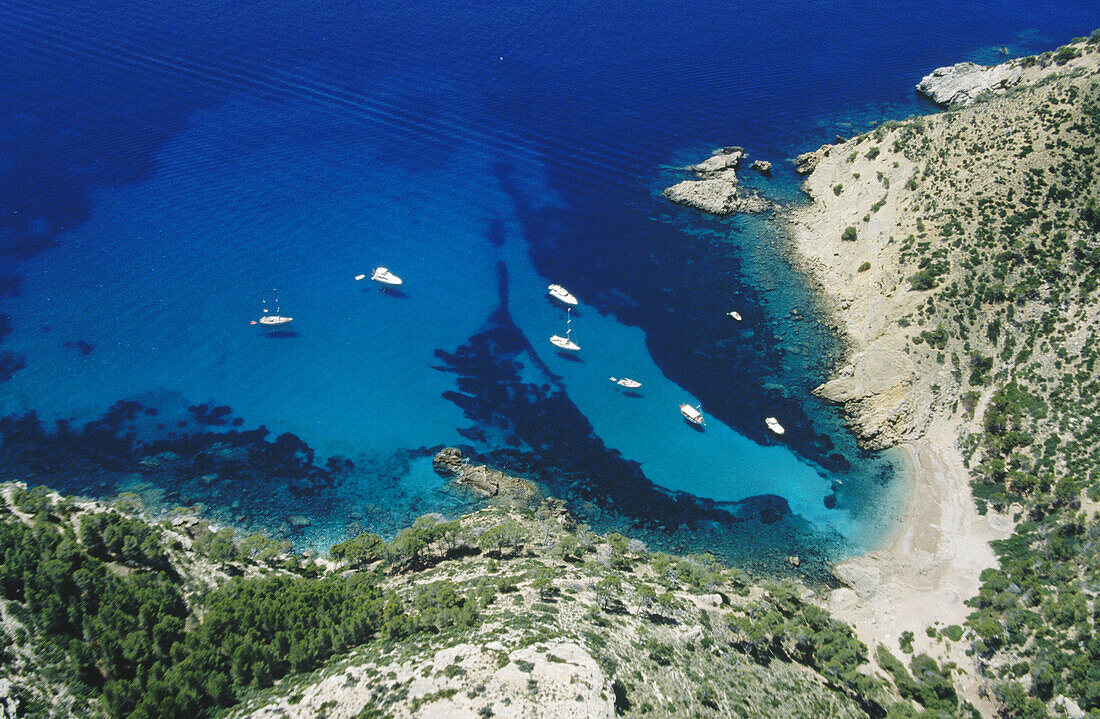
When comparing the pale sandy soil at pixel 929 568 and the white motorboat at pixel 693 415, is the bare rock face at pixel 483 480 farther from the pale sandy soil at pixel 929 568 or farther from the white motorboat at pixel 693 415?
the pale sandy soil at pixel 929 568

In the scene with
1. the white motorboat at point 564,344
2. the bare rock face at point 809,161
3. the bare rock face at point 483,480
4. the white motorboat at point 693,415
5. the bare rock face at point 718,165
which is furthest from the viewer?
the bare rock face at point 718,165

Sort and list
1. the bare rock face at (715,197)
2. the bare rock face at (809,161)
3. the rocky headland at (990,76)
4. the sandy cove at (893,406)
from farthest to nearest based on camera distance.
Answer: the bare rock face at (809,161) < the bare rock face at (715,197) < the rocky headland at (990,76) < the sandy cove at (893,406)

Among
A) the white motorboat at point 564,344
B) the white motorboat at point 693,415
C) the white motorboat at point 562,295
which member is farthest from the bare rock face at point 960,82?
the white motorboat at point 564,344

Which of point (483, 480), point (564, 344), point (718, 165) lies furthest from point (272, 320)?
point (718, 165)

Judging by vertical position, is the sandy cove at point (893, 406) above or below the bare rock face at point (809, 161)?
below

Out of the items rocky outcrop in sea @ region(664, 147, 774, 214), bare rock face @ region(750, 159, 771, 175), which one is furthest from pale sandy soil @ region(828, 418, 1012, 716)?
bare rock face @ region(750, 159, 771, 175)

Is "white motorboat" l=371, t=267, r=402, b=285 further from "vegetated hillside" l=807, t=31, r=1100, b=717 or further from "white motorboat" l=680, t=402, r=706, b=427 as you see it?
"vegetated hillside" l=807, t=31, r=1100, b=717
